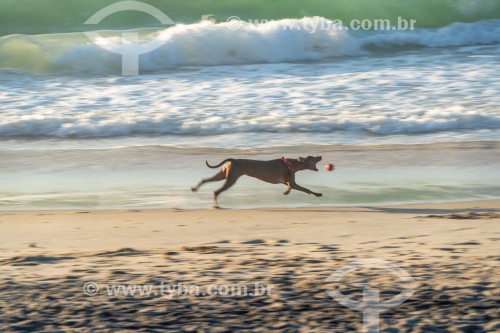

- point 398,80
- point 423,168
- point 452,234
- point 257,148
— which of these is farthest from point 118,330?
point 398,80

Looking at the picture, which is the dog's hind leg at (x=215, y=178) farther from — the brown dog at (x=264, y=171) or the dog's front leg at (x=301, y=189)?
the dog's front leg at (x=301, y=189)

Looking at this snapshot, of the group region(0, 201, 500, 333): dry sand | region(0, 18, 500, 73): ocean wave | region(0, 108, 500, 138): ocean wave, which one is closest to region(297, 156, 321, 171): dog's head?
region(0, 201, 500, 333): dry sand

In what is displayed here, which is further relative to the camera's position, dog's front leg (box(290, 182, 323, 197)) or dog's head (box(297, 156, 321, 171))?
dog's head (box(297, 156, 321, 171))

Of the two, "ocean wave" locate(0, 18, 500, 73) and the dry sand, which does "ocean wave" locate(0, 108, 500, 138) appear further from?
"ocean wave" locate(0, 18, 500, 73)

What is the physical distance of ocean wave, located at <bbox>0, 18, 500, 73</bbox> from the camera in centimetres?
1748

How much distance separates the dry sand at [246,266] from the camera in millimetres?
4441

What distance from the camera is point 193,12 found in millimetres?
21125

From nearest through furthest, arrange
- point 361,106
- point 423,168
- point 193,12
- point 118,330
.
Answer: point 118,330, point 423,168, point 361,106, point 193,12

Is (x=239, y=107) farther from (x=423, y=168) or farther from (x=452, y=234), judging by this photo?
(x=452, y=234)

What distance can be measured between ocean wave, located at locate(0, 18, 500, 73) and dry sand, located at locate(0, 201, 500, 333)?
375 inches

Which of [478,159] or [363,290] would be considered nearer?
[363,290]

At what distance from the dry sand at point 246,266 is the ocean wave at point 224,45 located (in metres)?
9.52

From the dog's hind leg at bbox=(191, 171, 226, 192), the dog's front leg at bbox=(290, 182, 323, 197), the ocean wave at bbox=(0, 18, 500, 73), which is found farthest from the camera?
the ocean wave at bbox=(0, 18, 500, 73)

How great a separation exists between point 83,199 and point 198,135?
136 inches
